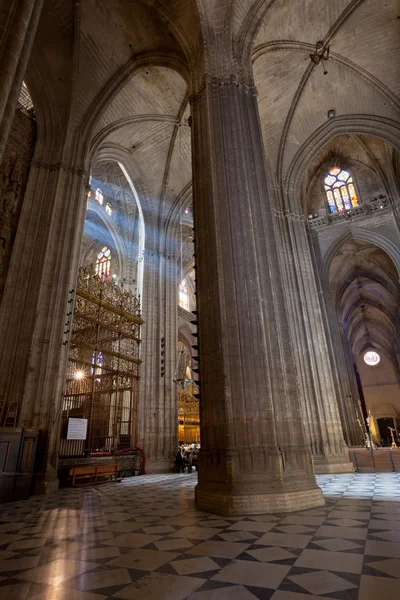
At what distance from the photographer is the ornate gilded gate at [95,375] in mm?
11203

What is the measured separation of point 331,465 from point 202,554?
10.3 metres

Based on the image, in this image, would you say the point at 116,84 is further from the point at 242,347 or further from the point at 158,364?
the point at 242,347

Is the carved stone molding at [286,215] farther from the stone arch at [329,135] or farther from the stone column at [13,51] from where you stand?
the stone column at [13,51]

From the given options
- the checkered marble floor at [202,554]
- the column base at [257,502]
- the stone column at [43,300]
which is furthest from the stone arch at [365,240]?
the column base at [257,502]

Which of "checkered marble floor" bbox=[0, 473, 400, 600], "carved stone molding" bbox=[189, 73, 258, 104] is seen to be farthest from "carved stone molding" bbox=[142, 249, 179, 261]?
"checkered marble floor" bbox=[0, 473, 400, 600]

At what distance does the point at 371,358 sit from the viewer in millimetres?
40562

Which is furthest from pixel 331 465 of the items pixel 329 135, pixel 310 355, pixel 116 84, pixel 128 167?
pixel 116 84

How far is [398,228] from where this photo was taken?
668 inches

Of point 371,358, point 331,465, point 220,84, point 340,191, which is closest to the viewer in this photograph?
point 220,84

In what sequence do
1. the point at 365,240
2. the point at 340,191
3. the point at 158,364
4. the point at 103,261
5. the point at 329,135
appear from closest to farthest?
the point at 158,364, the point at 329,135, the point at 365,240, the point at 340,191, the point at 103,261

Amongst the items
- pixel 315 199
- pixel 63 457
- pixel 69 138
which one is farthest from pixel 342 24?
pixel 63 457

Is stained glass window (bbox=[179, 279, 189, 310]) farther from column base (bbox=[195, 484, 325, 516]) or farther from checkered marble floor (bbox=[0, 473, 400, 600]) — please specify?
checkered marble floor (bbox=[0, 473, 400, 600])

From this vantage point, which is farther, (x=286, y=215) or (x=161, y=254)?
(x=161, y=254)

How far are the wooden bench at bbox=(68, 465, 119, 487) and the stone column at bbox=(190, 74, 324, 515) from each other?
5.06 m
